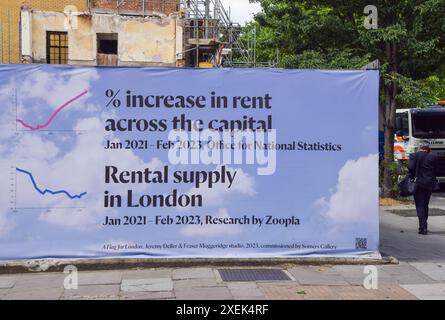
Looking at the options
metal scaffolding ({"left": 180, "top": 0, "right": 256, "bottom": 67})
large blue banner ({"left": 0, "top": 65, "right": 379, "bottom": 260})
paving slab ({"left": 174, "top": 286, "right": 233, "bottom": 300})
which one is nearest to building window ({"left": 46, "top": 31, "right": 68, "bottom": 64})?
metal scaffolding ({"left": 180, "top": 0, "right": 256, "bottom": 67})

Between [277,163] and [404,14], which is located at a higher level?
[404,14]

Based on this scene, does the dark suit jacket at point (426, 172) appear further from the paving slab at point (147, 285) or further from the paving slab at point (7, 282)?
the paving slab at point (7, 282)

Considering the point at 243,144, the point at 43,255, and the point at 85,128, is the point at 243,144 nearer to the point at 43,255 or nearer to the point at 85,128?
the point at 85,128

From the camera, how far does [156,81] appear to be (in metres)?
7.99

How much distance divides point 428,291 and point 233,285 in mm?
2354

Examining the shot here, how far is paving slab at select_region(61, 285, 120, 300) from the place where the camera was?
259 inches

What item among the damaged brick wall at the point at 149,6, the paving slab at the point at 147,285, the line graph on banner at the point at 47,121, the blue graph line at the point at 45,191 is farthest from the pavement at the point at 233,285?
the damaged brick wall at the point at 149,6

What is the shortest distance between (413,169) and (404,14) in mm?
7140

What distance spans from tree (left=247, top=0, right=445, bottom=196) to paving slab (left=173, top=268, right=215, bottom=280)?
32.1 feet

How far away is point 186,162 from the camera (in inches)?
315

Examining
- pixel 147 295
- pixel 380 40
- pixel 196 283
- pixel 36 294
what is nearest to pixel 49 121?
pixel 36 294

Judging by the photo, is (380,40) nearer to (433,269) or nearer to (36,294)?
(433,269)
